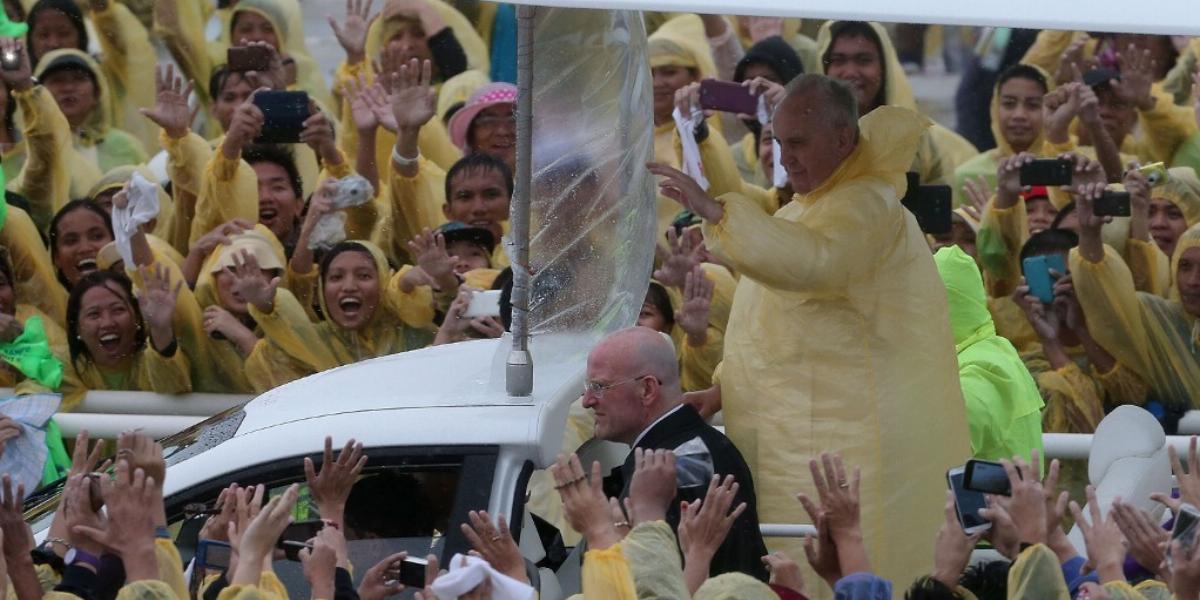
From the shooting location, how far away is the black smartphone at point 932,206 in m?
6.32

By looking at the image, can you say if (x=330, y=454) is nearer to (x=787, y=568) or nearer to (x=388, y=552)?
(x=388, y=552)

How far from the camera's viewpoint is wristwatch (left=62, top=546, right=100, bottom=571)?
3.57m

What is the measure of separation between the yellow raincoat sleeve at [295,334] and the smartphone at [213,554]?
3.02 meters

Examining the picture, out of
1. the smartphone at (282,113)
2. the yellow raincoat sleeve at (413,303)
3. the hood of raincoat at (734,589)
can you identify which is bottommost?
the yellow raincoat sleeve at (413,303)

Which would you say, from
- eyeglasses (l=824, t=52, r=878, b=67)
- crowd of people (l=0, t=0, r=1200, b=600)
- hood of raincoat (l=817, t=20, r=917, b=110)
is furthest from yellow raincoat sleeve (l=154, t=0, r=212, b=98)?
eyeglasses (l=824, t=52, r=878, b=67)

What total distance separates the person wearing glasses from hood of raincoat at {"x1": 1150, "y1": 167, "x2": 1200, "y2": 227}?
3251 millimetres

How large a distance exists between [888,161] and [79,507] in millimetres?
1871

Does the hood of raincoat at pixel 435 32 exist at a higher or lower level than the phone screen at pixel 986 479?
higher

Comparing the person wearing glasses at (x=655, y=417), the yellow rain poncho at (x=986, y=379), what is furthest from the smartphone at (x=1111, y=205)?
the person wearing glasses at (x=655, y=417)

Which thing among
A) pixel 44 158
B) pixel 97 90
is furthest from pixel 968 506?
pixel 97 90

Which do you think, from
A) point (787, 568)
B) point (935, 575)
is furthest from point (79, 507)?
point (935, 575)

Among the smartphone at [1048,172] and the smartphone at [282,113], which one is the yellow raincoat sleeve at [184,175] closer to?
the smartphone at [282,113]

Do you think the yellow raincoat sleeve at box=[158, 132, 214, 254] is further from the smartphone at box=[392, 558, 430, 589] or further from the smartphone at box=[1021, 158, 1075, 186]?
the smartphone at box=[392, 558, 430, 589]

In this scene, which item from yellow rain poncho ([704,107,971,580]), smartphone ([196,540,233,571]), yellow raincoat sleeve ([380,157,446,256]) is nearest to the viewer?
smartphone ([196,540,233,571])
